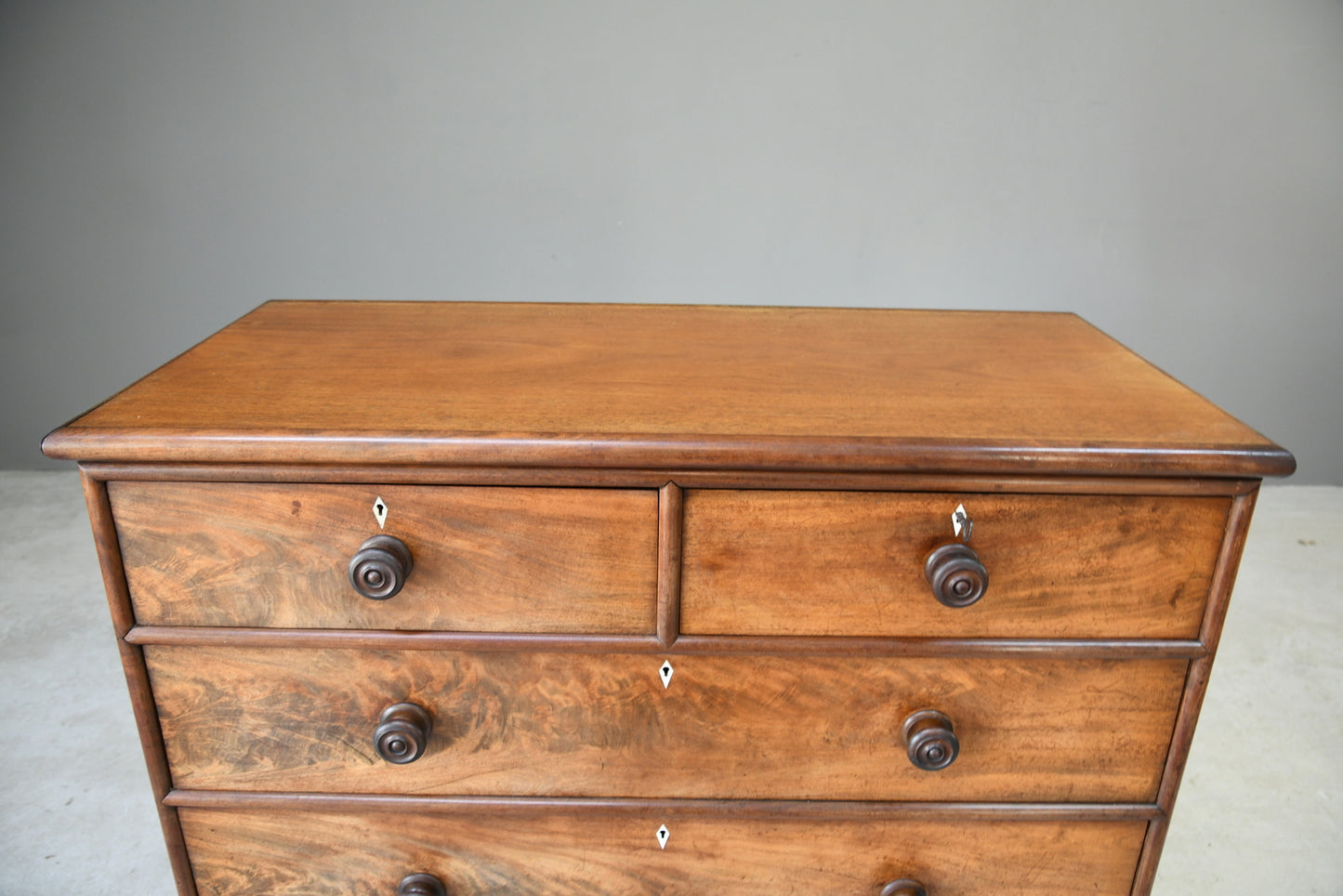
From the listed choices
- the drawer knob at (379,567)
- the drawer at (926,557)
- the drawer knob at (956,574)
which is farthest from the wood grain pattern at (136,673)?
the drawer knob at (956,574)

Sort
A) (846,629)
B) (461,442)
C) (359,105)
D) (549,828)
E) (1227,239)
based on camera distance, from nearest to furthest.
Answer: (461,442)
(846,629)
(549,828)
(359,105)
(1227,239)

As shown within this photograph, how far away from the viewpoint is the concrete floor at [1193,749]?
166cm

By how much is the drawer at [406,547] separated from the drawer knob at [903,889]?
1.65 feet

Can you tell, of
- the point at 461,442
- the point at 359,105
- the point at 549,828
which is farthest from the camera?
the point at 359,105

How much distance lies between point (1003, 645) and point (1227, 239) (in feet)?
7.49

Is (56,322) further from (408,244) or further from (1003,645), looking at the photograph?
(1003,645)

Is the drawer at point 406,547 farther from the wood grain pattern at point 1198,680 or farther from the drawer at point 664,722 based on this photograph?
the wood grain pattern at point 1198,680

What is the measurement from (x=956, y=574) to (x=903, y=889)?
0.50 m

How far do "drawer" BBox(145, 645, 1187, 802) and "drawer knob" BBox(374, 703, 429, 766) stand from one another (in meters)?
0.02

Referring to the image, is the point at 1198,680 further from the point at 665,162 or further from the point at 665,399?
the point at 665,162

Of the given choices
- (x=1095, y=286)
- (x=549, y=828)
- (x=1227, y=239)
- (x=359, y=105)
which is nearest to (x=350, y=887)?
(x=549, y=828)

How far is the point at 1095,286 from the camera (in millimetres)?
2803

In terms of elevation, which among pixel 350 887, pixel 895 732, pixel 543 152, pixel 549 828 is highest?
pixel 543 152

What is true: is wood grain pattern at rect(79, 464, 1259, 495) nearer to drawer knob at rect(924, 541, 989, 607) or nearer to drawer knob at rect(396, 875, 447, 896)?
drawer knob at rect(924, 541, 989, 607)
